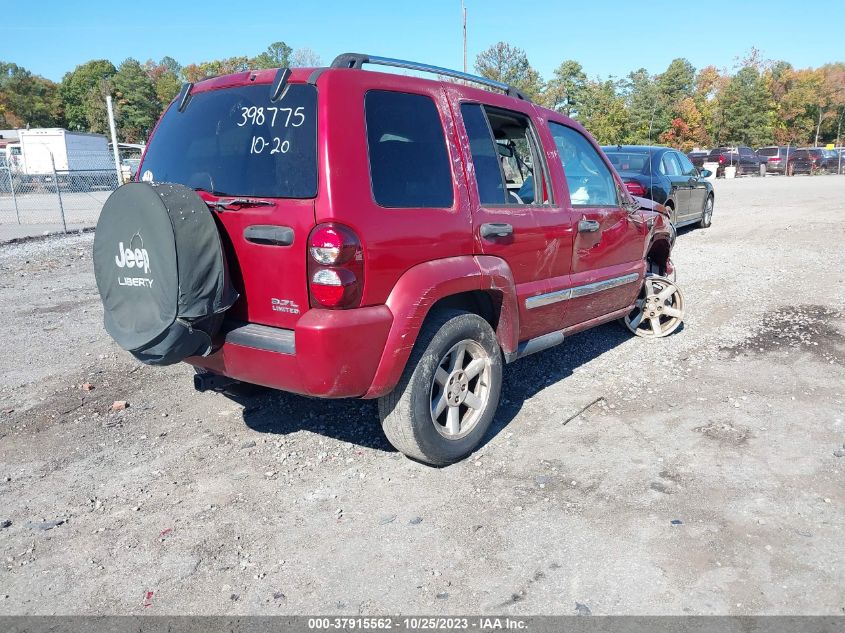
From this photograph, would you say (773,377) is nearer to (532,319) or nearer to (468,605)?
(532,319)

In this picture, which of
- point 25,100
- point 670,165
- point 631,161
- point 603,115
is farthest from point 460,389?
point 25,100

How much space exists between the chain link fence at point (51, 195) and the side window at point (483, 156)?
9.56 meters

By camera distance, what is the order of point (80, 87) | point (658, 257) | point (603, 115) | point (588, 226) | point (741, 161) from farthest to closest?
point (80, 87) < point (603, 115) < point (741, 161) < point (658, 257) < point (588, 226)

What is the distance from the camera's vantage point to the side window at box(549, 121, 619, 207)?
4.64 meters

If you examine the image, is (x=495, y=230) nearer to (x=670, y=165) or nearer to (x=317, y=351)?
(x=317, y=351)

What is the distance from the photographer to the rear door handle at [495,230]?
12.0 ft

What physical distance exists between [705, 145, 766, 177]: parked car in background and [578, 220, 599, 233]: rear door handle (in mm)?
39004

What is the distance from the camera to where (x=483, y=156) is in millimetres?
3824

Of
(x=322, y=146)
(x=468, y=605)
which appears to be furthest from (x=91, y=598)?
(x=322, y=146)

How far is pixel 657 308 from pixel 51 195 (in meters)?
27.3

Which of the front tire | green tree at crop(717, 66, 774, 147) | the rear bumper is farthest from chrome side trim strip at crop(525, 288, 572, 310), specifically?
green tree at crop(717, 66, 774, 147)

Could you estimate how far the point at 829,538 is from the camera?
9.66 ft

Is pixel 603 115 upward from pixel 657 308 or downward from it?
upward

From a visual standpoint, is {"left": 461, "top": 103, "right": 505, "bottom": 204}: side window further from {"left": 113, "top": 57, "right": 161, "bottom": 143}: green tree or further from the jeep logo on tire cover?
{"left": 113, "top": 57, "right": 161, "bottom": 143}: green tree
